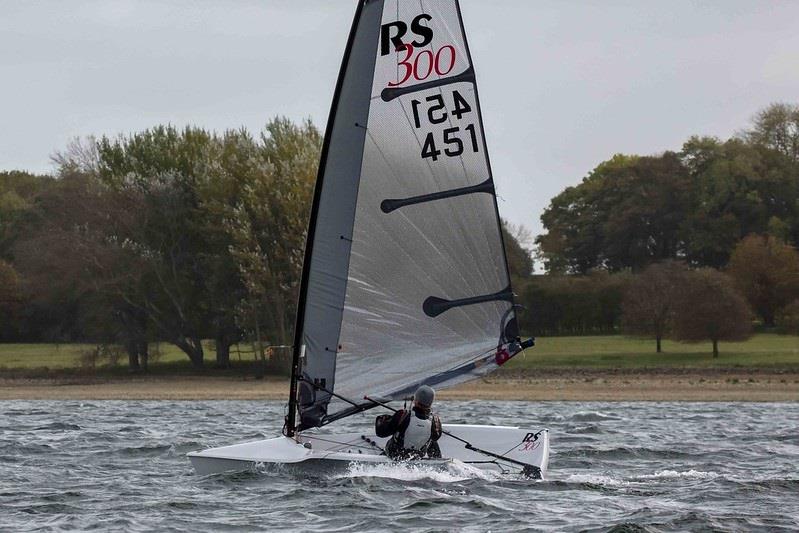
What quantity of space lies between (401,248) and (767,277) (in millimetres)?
37405

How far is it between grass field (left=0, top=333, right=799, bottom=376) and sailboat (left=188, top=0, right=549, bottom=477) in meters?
25.9

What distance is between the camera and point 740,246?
56250mm

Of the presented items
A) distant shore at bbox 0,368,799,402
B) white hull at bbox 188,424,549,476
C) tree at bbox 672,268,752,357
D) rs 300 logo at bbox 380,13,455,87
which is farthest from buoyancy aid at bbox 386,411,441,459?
tree at bbox 672,268,752,357

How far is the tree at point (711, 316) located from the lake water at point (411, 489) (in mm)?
20074

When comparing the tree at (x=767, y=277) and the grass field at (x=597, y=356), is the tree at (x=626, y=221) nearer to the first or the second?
the tree at (x=767, y=277)

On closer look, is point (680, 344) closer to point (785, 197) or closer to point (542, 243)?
point (785, 197)

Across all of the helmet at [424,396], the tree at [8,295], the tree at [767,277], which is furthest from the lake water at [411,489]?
the tree at [8,295]

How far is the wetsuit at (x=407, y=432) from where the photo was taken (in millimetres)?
16609

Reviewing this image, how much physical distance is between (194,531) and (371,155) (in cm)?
528

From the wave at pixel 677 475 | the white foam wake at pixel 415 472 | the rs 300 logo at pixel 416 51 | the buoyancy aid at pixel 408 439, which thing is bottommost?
the wave at pixel 677 475

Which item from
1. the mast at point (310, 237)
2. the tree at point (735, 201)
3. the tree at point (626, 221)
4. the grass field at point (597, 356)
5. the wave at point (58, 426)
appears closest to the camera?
the mast at point (310, 237)

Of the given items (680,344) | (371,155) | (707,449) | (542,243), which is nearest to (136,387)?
(680,344)

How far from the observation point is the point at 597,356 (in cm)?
4634

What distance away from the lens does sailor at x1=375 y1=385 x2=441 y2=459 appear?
16.6 metres
